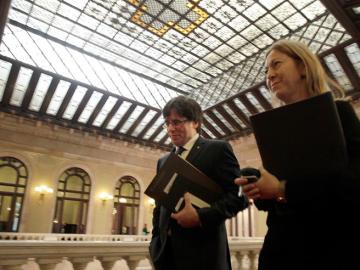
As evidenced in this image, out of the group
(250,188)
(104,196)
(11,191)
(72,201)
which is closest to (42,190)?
(11,191)

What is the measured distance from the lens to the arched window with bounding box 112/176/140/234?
1716 centimetres

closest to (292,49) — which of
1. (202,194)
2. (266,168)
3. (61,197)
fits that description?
(266,168)

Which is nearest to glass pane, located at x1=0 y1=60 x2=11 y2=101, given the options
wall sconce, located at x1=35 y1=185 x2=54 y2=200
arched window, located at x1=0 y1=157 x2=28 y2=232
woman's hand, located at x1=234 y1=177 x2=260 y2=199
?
arched window, located at x1=0 y1=157 x2=28 y2=232

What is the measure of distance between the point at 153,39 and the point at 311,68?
14.2 m

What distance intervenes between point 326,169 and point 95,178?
659 inches

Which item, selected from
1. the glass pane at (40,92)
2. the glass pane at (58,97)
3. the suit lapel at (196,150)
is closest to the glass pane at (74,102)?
the glass pane at (58,97)

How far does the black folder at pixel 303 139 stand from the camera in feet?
3.29

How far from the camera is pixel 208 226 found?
174 cm

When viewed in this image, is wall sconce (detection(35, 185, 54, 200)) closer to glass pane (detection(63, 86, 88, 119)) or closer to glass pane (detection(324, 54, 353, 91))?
glass pane (detection(63, 86, 88, 119))

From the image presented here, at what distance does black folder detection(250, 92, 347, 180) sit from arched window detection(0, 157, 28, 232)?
15.2 meters

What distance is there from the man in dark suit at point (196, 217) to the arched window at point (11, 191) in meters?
14.2

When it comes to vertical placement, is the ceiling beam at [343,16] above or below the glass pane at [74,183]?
above

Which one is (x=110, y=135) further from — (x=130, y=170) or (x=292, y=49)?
(x=292, y=49)

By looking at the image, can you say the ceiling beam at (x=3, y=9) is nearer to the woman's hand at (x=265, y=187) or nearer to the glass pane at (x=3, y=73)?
the glass pane at (x=3, y=73)
